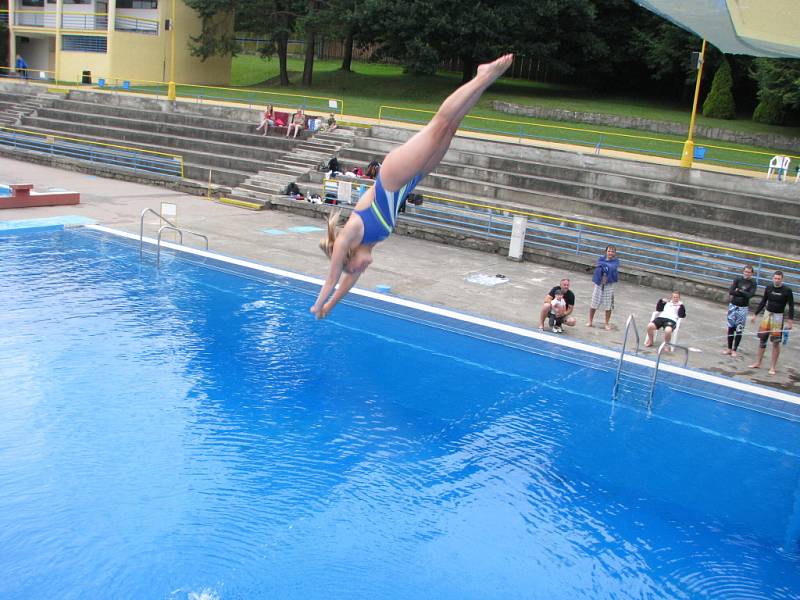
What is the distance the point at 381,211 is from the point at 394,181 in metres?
0.34

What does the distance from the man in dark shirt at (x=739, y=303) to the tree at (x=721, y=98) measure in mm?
27202

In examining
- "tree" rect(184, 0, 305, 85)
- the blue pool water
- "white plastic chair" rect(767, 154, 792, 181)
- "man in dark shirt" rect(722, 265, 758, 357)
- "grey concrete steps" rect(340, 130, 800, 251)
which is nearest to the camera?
the blue pool water

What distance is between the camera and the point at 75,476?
8906 millimetres

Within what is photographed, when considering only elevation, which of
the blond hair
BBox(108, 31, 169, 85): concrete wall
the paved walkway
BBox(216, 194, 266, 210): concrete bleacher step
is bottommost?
the paved walkway

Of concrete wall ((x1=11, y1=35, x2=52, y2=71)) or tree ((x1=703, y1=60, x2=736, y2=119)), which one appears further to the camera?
concrete wall ((x1=11, y1=35, x2=52, y2=71))

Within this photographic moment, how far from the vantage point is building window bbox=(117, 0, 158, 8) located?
42.5 m

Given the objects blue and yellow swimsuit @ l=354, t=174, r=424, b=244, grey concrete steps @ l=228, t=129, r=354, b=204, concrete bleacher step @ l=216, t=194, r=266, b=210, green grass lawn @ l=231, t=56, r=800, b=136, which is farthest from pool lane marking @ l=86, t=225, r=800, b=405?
green grass lawn @ l=231, t=56, r=800, b=136

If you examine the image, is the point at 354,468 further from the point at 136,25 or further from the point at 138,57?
the point at 136,25

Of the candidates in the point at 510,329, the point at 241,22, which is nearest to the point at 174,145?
the point at 241,22

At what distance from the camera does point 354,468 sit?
31.5 feet

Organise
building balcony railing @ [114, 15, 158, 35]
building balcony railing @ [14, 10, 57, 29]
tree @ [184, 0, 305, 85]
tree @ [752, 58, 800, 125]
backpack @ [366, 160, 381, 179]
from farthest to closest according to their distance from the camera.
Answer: building balcony railing @ [14, 10, 57, 29]
building balcony railing @ [114, 15, 158, 35]
tree @ [184, 0, 305, 85]
tree @ [752, 58, 800, 125]
backpack @ [366, 160, 381, 179]

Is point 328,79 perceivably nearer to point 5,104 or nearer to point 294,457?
point 5,104

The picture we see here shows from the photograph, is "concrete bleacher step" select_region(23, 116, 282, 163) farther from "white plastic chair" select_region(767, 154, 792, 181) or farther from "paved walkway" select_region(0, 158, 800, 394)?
"white plastic chair" select_region(767, 154, 792, 181)

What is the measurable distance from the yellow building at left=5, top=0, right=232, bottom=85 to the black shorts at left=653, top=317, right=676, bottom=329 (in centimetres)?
3494
